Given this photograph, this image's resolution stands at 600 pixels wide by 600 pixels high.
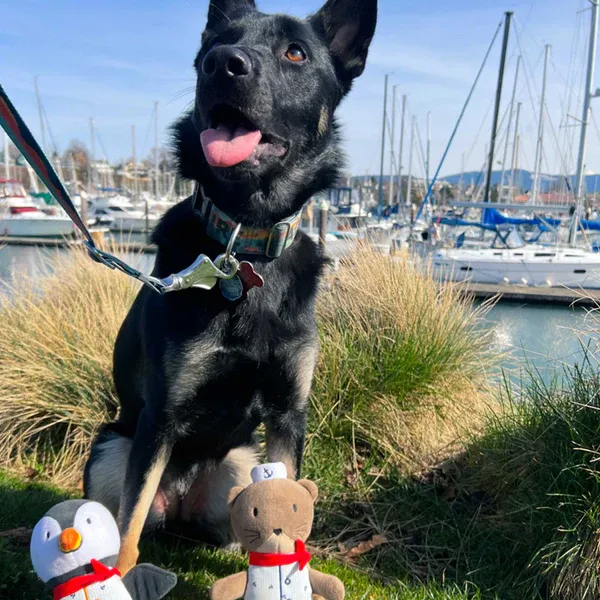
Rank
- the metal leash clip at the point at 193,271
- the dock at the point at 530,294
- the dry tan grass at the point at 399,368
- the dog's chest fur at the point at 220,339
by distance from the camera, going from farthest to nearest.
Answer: the dock at the point at 530,294 → the dry tan grass at the point at 399,368 → the dog's chest fur at the point at 220,339 → the metal leash clip at the point at 193,271

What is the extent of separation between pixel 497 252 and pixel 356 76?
17.1 metres

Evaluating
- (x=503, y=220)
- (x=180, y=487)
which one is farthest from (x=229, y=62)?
(x=503, y=220)

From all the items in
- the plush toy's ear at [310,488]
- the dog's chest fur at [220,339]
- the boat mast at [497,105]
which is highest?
the boat mast at [497,105]

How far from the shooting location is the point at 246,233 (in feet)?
7.70

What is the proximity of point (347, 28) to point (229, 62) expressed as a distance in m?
0.89

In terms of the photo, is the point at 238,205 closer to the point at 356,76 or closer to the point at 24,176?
the point at 356,76

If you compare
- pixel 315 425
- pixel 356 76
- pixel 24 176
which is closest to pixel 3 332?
pixel 315 425

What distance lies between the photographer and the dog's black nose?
2.00 m

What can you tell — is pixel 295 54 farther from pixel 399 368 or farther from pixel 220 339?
pixel 399 368

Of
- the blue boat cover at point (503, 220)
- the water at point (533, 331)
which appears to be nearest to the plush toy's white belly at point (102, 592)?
the water at point (533, 331)

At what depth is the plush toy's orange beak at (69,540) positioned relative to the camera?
1634 mm

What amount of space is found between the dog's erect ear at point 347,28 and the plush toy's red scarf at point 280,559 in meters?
2.08

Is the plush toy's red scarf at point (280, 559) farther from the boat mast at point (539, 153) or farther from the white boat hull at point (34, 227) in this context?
the white boat hull at point (34, 227)

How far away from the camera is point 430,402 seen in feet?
13.8
